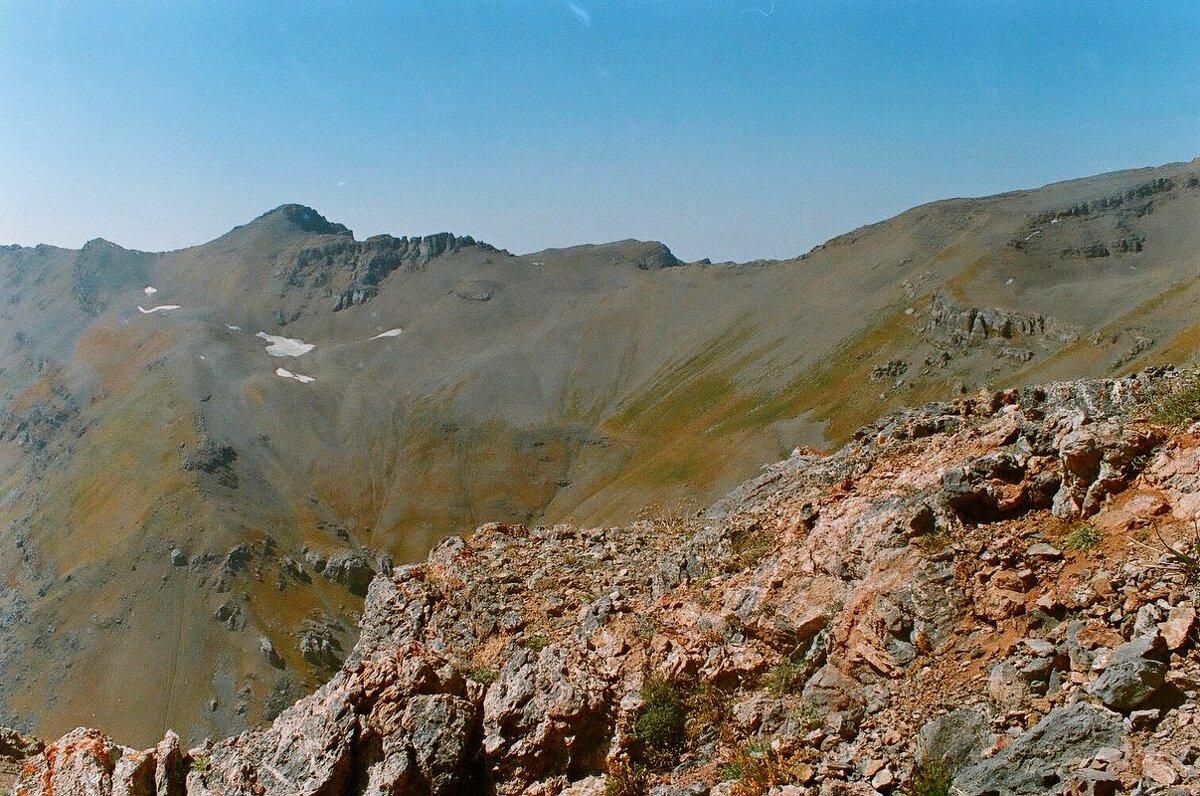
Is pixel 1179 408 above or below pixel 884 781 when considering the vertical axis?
above

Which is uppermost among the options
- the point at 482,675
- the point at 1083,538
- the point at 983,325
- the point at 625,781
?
the point at 983,325

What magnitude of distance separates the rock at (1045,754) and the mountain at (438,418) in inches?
2497

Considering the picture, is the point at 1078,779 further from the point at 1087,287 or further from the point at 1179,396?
the point at 1087,287

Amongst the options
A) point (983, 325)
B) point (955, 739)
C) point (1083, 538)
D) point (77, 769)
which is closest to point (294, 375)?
point (983, 325)

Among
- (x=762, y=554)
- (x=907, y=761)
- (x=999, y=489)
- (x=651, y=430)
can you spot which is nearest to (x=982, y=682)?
(x=907, y=761)

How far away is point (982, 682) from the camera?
8.86 m

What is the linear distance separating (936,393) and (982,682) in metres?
91.0

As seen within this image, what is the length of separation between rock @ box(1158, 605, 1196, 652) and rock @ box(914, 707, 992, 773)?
1.89 m

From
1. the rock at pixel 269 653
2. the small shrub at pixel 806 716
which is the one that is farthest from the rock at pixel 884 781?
the rock at pixel 269 653

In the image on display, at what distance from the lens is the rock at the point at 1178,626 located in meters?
7.59

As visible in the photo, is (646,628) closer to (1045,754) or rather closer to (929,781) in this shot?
(929,781)

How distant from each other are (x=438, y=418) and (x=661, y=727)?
157435 mm

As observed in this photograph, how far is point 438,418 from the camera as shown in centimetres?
16462

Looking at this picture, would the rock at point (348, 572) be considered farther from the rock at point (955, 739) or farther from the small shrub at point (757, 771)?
the rock at point (955, 739)
